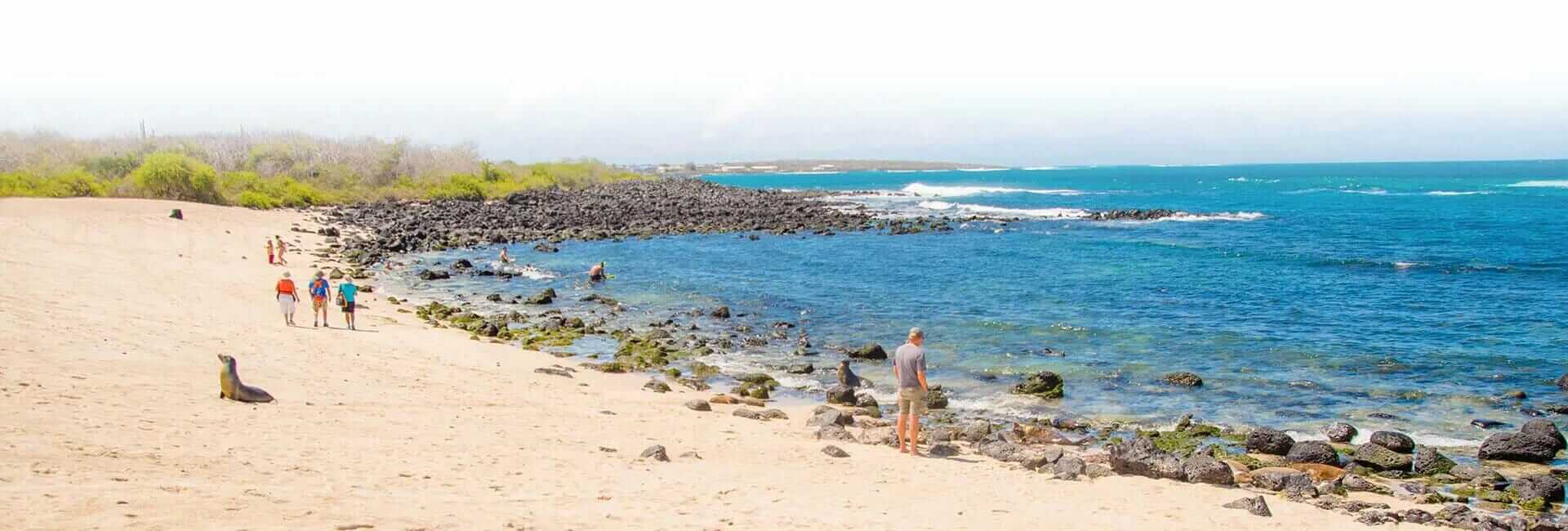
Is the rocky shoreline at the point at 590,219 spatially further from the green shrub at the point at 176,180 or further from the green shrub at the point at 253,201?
the green shrub at the point at 176,180

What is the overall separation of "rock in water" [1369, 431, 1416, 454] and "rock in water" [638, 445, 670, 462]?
33.3 feet

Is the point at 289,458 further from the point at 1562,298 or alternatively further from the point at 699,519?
the point at 1562,298

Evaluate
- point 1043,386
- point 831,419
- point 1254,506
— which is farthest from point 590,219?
point 1254,506

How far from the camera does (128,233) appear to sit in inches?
1489

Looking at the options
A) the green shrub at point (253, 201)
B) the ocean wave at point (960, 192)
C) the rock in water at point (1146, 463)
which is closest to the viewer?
the rock in water at point (1146, 463)

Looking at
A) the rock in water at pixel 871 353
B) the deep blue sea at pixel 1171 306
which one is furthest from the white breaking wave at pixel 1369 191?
the rock in water at pixel 871 353

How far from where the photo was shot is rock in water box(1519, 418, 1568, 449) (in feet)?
46.7

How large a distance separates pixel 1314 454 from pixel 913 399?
228 inches

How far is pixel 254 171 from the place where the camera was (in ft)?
251

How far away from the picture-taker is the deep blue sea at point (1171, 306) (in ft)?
60.1

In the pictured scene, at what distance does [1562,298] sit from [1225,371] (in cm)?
1760

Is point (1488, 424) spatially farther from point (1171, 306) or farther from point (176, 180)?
point (176, 180)

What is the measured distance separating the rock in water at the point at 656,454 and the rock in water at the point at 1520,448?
455 inches

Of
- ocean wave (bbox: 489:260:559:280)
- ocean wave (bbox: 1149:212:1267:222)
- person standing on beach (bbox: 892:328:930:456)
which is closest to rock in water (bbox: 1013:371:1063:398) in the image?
person standing on beach (bbox: 892:328:930:456)
